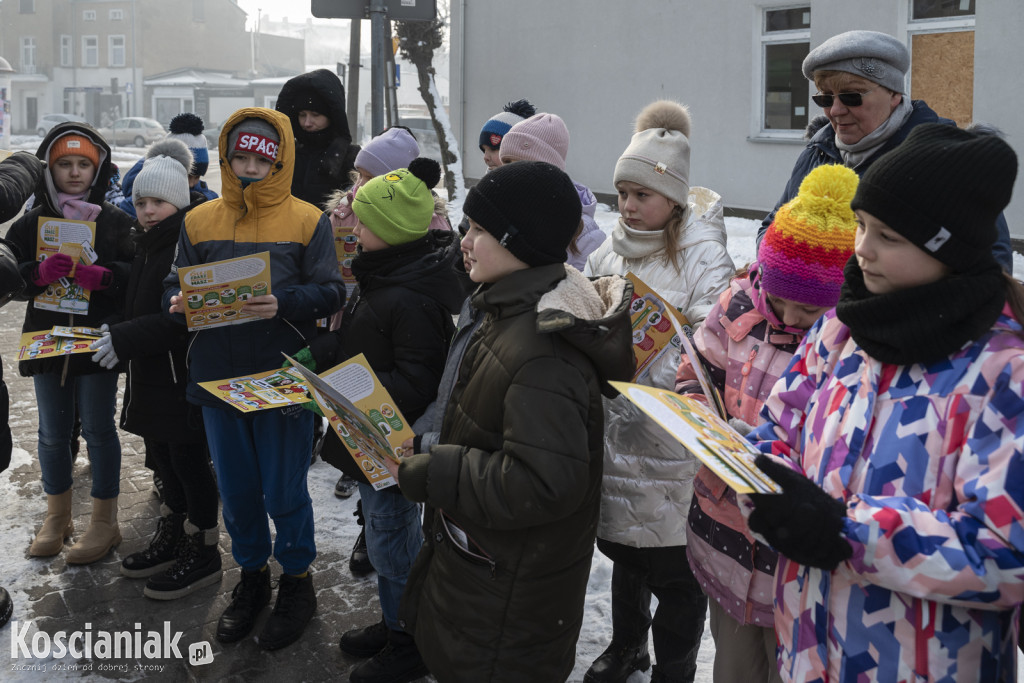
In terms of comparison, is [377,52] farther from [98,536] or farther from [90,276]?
[98,536]

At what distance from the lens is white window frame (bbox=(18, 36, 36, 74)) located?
6900 cm

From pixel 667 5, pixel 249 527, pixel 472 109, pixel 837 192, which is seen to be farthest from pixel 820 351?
pixel 472 109

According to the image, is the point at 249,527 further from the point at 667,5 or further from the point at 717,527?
the point at 667,5

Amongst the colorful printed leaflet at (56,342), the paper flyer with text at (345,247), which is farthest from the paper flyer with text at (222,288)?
the paper flyer with text at (345,247)

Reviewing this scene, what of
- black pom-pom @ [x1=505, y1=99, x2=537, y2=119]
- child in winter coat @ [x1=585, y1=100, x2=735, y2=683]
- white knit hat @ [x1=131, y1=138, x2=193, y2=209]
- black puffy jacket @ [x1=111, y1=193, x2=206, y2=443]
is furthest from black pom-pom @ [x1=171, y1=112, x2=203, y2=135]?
child in winter coat @ [x1=585, y1=100, x2=735, y2=683]

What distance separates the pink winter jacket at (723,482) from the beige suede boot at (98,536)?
308 centimetres

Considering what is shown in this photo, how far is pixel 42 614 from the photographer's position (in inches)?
150

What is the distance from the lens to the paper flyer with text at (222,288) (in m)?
3.45

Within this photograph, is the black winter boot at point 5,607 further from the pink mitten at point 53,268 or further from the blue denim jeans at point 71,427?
the pink mitten at point 53,268

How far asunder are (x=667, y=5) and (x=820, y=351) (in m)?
12.7

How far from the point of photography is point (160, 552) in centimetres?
422

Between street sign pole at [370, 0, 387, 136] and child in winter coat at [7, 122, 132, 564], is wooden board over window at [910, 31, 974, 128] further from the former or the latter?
child in winter coat at [7, 122, 132, 564]

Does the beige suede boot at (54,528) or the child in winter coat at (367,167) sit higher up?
the child in winter coat at (367,167)

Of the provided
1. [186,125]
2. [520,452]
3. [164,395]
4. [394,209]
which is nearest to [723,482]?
[520,452]
